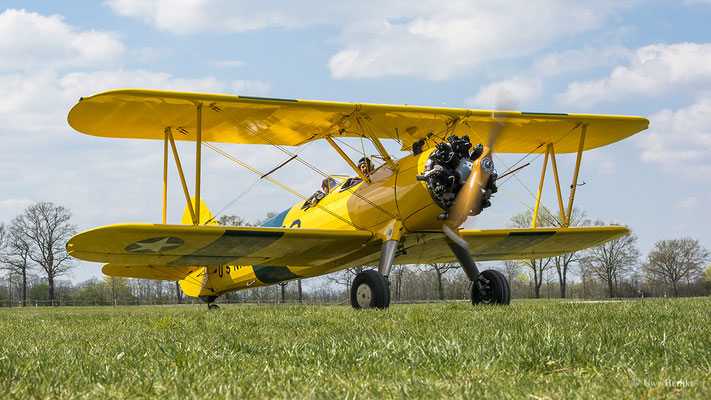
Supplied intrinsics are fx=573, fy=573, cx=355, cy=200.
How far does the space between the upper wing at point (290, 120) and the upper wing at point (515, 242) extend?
2035mm

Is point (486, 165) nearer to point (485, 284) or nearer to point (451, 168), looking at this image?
point (451, 168)

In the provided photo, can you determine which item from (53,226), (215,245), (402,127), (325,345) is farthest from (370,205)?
(53,226)

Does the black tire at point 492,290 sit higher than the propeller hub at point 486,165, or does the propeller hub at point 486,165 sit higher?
the propeller hub at point 486,165

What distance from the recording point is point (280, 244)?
34.2 feet

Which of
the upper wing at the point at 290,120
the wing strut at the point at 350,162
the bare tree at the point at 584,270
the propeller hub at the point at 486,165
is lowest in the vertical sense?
the bare tree at the point at 584,270

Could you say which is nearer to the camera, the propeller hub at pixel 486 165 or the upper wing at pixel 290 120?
the propeller hub at pixel 486 165

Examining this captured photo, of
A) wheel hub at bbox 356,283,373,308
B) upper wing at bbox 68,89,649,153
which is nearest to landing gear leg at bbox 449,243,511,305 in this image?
wheel hub at bbox 356,283,373,308

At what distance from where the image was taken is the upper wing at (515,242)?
11786mm

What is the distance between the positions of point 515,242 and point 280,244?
5.34m

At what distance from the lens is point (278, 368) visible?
2.91m

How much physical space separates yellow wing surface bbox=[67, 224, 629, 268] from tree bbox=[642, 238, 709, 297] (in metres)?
50.5

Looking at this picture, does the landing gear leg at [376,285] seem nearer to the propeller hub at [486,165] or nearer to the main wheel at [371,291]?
the main wheel at [371,291]

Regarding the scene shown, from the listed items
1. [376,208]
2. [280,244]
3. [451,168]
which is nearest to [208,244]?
[280,244]

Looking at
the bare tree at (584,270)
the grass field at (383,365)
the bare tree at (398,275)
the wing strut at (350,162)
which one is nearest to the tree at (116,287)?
the bare tree at (398,275)
